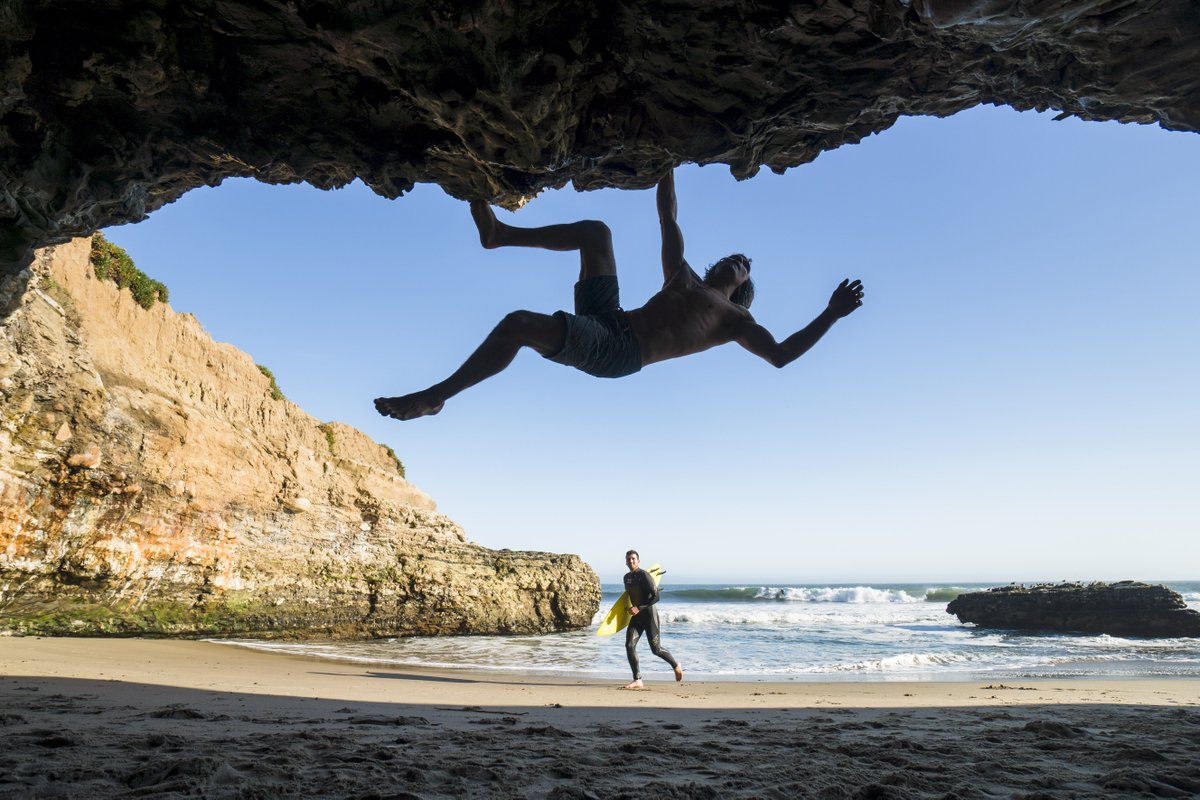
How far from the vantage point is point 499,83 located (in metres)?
3.34

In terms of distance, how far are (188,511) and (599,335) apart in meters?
11.4

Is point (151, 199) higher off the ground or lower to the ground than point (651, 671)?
higher

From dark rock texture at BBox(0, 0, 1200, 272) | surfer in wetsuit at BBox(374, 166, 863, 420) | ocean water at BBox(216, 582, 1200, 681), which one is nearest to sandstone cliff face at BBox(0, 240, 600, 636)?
ocean water at BBox(216, 582, 1200, 681)

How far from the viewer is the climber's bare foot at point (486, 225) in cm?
434

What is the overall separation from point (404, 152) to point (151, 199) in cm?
190

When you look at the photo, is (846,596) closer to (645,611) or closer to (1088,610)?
(1088,610)

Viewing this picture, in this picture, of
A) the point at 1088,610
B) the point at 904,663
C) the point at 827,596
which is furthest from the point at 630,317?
the point at 827,596

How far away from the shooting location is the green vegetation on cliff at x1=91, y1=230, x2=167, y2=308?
1279 cm

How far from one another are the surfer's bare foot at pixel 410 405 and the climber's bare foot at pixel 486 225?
1372 millimetres

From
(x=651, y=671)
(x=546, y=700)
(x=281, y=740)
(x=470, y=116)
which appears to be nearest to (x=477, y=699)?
(x=546, y=700)

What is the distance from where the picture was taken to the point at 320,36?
10.5ft

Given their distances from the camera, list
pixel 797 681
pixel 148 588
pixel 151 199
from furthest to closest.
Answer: pixel 148 588
pixel 797 681
pixel 151 199

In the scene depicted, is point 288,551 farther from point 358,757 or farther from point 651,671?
point 358,757

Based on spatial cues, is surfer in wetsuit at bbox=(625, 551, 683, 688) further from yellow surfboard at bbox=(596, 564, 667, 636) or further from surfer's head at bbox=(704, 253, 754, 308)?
surfer's head at bbox=(704, 253, 754, 308)
